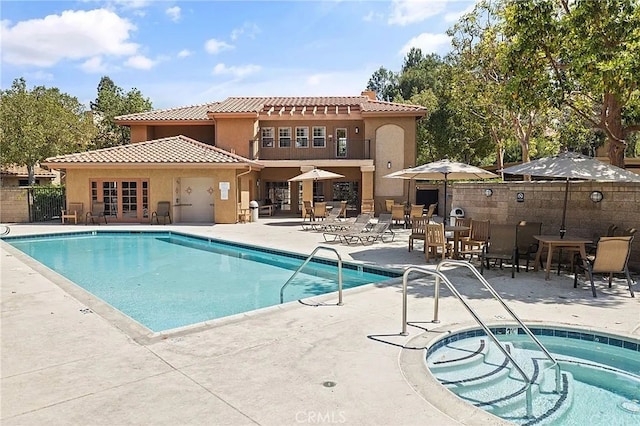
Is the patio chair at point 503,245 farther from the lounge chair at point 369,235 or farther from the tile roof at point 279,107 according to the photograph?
the tile roof at point 279,107

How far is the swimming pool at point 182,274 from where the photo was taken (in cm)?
873

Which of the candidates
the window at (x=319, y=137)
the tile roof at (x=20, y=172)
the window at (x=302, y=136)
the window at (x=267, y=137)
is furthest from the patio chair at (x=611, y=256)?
the tile roof at (x=20, y=172)

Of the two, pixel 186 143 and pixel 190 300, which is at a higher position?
pixel 186 143

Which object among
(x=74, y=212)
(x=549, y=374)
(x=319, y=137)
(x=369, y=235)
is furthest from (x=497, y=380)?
(x=319, y=137)

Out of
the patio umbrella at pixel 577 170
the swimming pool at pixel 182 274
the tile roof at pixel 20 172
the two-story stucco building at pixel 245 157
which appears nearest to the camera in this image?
the swimming pool at pixel 182 274

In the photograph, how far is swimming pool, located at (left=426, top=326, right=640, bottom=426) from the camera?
4.52m

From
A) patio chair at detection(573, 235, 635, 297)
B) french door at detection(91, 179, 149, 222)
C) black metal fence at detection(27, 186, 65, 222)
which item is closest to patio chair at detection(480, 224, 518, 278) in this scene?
patio chair at detection(573, 235, 635, 297)

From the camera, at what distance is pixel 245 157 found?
88.5 ft

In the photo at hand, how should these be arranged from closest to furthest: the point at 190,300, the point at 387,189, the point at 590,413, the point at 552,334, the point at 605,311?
the point at 590,413 → the point at 552,334 → the point at 605,311 → the point at 190,300 → the point at 387,189

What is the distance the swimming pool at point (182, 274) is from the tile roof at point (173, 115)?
11.9 meters

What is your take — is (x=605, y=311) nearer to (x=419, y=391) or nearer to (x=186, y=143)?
(x=419, y=391)

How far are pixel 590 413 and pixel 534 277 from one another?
557 centimetres

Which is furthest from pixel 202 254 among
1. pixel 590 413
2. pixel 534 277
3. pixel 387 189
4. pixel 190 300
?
pixel 387 189

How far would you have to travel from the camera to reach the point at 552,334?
20.6 ft
